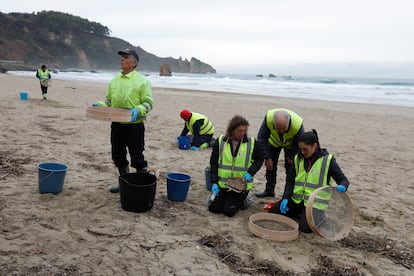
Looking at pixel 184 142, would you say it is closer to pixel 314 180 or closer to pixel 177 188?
pixel 177 188

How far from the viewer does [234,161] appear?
14.7 ft

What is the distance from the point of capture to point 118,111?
159 inches

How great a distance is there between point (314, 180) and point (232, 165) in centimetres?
97

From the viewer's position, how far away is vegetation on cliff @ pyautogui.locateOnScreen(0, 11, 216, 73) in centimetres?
7681

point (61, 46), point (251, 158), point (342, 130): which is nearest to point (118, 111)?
point (251, 158)

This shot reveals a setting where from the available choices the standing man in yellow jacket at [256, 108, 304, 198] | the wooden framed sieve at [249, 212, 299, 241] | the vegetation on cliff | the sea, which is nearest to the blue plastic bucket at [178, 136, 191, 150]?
the standing man in yellow jacket at [256, 108, 304, 198]

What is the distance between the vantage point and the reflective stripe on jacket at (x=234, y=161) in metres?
4.48

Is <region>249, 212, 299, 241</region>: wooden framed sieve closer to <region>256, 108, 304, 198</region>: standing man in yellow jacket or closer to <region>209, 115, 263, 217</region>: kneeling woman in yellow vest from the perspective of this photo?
<region>209, 115, 263, 217</region>: kneeling woman in yellow vest

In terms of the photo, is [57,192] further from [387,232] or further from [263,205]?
[387,232]

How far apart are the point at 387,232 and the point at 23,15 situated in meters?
107

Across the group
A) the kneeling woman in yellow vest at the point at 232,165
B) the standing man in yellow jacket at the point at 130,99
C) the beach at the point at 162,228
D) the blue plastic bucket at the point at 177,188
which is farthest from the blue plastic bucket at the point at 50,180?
the kneeling woman in yellow vest at the point at 232,165

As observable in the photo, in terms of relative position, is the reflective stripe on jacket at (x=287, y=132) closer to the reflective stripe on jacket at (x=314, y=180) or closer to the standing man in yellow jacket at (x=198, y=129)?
the reflective stripe on jacket at (x=314, y=180)

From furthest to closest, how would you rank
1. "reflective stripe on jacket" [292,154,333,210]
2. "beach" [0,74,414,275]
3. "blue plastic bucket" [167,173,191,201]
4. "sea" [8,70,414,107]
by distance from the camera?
"sea" [8,70,414,107]
"blue plastic bucket" [167,173,191,201]
"reflective stripe on jacket" [292,154,333,210]
"beach" [0,74,414,275]

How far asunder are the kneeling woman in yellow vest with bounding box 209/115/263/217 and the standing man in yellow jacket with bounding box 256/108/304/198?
22 cm
